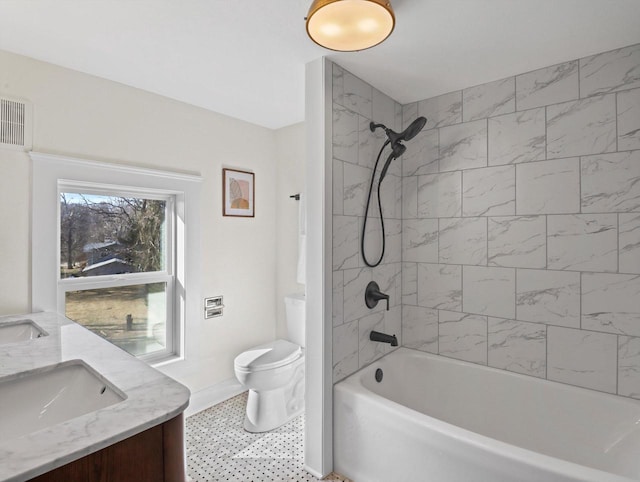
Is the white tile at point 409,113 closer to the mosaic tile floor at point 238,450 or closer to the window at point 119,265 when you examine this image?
the window at point 119,265

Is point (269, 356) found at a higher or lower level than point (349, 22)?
lower

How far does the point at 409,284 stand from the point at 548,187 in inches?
41.9

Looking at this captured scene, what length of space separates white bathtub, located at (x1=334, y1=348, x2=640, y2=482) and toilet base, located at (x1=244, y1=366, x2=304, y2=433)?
641 mm

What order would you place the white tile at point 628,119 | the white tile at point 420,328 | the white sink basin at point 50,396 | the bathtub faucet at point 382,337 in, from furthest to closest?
the white tile at point 420,328 → the bathtub faucet at point 382,337 → the white tile at point 628,119 → the white sink basin at point 50,396

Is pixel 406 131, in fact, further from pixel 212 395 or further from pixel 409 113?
pixel 212 395

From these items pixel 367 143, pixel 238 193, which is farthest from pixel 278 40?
pixel 238 193

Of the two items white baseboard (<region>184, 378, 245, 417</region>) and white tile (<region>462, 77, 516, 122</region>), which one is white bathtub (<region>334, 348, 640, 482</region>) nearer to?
white baseboard (<region>184, 378, 245, 417</region>)

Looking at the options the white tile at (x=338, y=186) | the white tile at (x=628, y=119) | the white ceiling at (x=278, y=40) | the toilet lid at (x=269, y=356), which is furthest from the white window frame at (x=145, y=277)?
the white tile at (x=628, y=119)

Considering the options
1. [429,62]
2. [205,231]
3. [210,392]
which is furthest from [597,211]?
[210,392]

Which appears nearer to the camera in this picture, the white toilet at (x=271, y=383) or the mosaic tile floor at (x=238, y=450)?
the mosaic tile floor at (x=238, y=450)

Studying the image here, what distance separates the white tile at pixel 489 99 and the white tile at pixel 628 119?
1.68ft

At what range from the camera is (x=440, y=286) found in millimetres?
2494

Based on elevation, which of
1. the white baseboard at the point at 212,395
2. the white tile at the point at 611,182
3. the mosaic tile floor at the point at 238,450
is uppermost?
the white tile at the point at 611,182

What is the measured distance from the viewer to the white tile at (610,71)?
1842 mm
